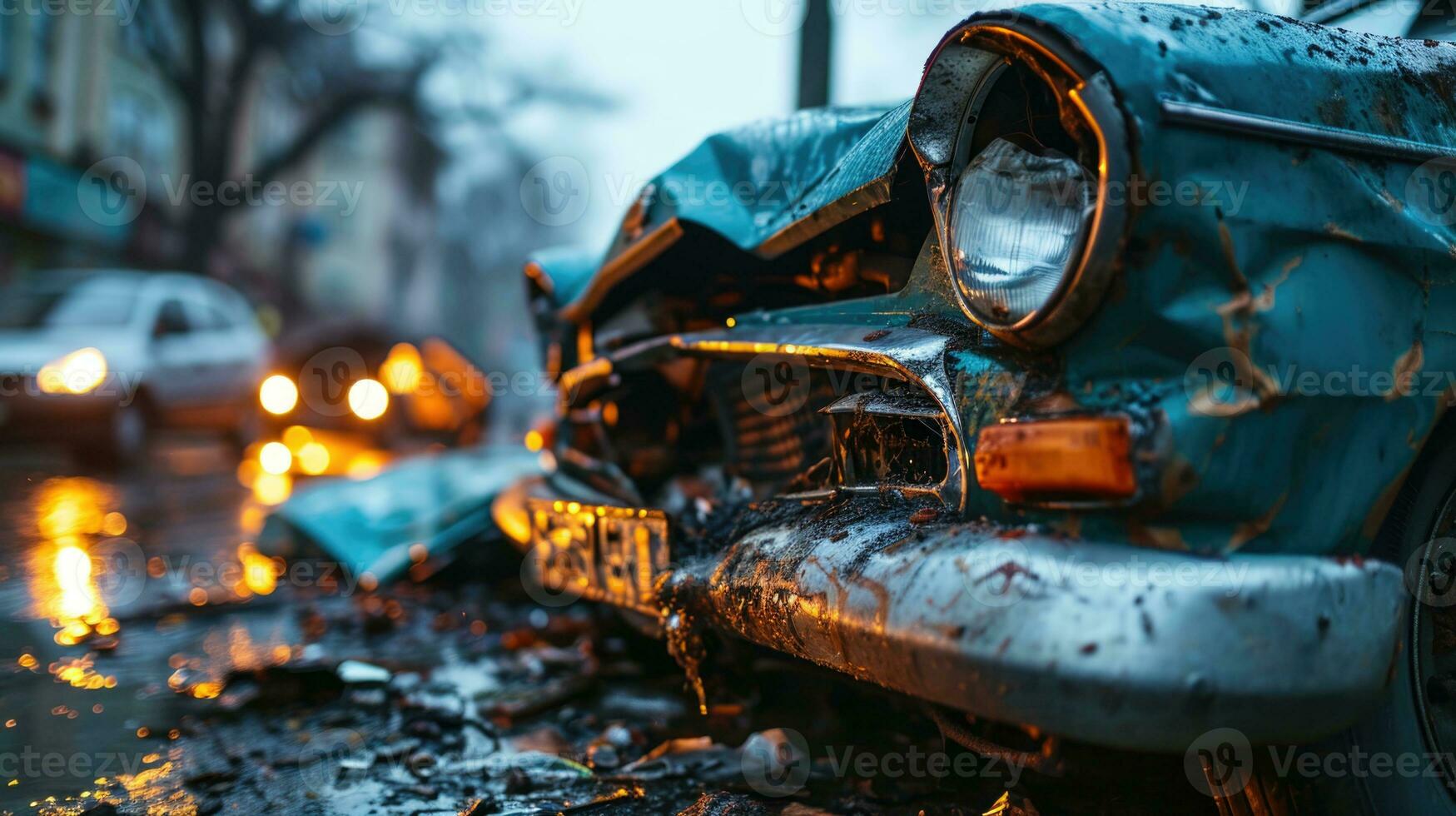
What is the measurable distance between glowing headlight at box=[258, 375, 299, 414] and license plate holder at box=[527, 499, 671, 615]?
6140mm

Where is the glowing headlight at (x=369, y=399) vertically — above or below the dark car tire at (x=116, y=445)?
above

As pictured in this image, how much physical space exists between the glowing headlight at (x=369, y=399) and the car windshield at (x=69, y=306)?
2.29 m

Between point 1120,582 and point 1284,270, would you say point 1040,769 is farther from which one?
point 1284,270

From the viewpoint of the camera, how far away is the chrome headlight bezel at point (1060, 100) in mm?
1337

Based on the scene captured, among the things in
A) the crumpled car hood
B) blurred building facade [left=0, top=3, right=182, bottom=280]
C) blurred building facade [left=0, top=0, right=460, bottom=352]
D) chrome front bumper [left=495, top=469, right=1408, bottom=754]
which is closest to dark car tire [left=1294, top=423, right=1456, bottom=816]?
chrome front bumper [left=495, top=469, right=1408, bottom=754]

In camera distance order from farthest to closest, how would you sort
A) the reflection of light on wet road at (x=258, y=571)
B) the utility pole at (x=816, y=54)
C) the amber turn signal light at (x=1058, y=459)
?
the utility pole at (x=816, y=54), the reflection of light on wet road at (x=258, y=571), the amber turn signal light at (x=1058, y=459)

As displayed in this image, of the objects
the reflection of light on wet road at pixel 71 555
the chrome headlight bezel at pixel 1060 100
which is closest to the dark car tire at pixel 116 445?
the reflection of light on wet road at pixel 71 555

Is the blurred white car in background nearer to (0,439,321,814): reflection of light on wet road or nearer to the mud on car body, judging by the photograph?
(0,439,321,814): reflection of light on wet road

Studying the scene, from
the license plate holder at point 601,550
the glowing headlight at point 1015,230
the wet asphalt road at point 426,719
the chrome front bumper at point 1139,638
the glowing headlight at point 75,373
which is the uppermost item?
the glowing headlight at point 1015,230

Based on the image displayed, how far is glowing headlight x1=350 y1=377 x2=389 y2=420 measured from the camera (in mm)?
7949

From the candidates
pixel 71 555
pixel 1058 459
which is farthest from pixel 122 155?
pixel 1058 459

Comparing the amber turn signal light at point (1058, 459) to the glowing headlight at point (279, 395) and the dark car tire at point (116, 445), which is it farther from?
the dark car tire at point (116, 445)

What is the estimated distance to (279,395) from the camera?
27.3ft

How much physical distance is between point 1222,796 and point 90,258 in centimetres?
1994
